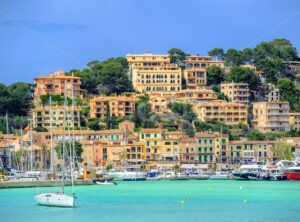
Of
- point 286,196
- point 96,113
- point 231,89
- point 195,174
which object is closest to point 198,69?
point 231,89

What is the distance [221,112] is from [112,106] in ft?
32.2

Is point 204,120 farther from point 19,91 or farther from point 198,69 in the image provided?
point 19,91

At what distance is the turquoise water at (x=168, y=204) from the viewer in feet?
156

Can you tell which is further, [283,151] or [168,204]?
[283,151]

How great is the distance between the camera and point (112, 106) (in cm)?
9025

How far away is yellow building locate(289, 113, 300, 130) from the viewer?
93.9 m

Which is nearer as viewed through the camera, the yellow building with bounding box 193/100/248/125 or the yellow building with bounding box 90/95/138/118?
the yellow building with bounding box 90/95/138/118

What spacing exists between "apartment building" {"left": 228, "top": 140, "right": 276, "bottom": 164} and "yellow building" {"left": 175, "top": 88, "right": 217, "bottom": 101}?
32.9 ft

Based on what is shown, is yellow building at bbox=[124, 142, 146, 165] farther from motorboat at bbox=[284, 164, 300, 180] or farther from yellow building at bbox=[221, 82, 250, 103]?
yellow building at bbox=[221, 82, 250, 103]

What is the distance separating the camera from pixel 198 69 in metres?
101

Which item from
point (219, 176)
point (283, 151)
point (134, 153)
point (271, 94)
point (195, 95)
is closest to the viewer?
point (219, 176)

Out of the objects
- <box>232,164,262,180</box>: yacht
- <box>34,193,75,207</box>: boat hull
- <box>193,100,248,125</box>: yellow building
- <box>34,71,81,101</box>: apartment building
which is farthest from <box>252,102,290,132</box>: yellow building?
<box>34,193,75,207</box>: boat hull

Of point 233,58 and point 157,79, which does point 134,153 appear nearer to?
point 157,79

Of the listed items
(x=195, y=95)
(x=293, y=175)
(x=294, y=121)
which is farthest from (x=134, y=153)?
(x=294, y=121)
